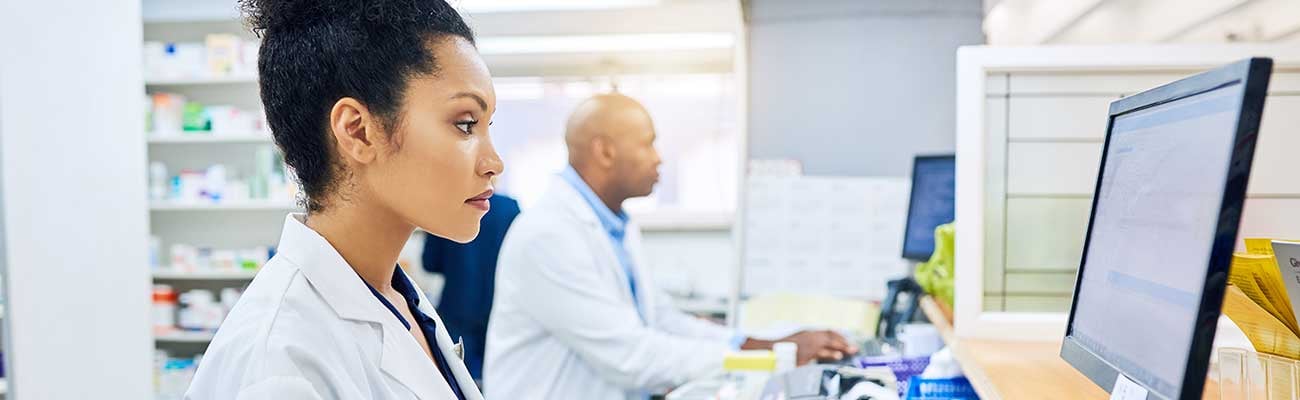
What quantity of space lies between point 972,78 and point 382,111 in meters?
1.19

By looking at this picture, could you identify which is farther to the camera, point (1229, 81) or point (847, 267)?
point (847, 267)

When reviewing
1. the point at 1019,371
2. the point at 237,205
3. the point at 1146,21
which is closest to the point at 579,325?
the point at 1019,371

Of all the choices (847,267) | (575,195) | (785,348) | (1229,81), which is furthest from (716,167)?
(1229,81)

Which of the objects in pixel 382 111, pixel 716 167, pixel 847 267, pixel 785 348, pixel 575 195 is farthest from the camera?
pixel 716 167

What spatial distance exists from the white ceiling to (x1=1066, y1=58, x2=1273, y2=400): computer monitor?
955 millimetres

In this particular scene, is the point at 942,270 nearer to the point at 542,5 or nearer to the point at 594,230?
the point at 594,230

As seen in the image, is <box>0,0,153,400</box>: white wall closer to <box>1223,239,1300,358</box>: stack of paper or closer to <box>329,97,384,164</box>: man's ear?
<box>329,97,384,164</box>: man's ear

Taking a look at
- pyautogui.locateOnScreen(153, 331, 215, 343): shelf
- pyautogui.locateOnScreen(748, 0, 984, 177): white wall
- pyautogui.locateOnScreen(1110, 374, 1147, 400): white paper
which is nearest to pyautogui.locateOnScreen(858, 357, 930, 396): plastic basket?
pyautogui.locateOnScreen(1110, 374, 1147, 400): white paper

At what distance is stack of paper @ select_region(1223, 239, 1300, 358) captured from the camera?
3.21 ft

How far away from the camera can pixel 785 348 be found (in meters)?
2.29

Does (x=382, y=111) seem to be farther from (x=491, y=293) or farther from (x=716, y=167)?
(x=716, y=167)

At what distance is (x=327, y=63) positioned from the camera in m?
1.08

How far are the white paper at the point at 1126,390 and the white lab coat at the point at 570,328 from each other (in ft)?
5.05

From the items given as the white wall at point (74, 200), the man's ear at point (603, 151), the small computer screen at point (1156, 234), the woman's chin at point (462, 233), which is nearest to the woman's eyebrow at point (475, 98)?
the woman's chin at point (462, 233)
